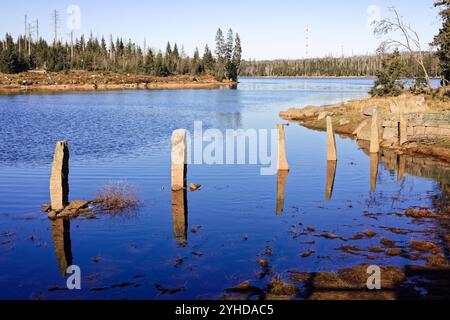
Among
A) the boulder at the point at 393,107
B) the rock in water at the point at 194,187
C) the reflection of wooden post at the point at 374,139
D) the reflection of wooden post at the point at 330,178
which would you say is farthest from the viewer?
the boulder at the point at 393,107

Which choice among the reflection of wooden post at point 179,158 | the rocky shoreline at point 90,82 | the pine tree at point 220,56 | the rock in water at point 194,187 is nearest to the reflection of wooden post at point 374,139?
the rock in water at point 194,187

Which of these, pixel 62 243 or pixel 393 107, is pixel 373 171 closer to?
pixel 393 107

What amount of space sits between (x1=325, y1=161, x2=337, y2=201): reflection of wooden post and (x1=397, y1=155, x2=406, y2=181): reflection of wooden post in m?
3.12

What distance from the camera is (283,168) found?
24797 mm

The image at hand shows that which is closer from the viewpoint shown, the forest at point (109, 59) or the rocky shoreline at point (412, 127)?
the rocky shoreline at point (412, 127)

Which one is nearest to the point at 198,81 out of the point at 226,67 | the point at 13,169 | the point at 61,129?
the point at 226,67

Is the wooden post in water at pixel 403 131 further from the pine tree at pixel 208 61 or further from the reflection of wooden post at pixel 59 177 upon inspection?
the pine tree at pixel 208 61

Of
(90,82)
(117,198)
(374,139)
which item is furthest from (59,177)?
(90,82)

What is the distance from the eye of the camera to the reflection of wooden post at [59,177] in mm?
16516

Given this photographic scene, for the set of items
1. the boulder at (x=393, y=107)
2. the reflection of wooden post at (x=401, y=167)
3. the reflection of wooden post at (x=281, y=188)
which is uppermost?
the boulder at (x=393, y=107)

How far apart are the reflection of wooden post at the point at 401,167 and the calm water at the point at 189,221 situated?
0.28 metres

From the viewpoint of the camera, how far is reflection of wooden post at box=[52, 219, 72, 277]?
42.5ft

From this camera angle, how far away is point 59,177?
16.5m
